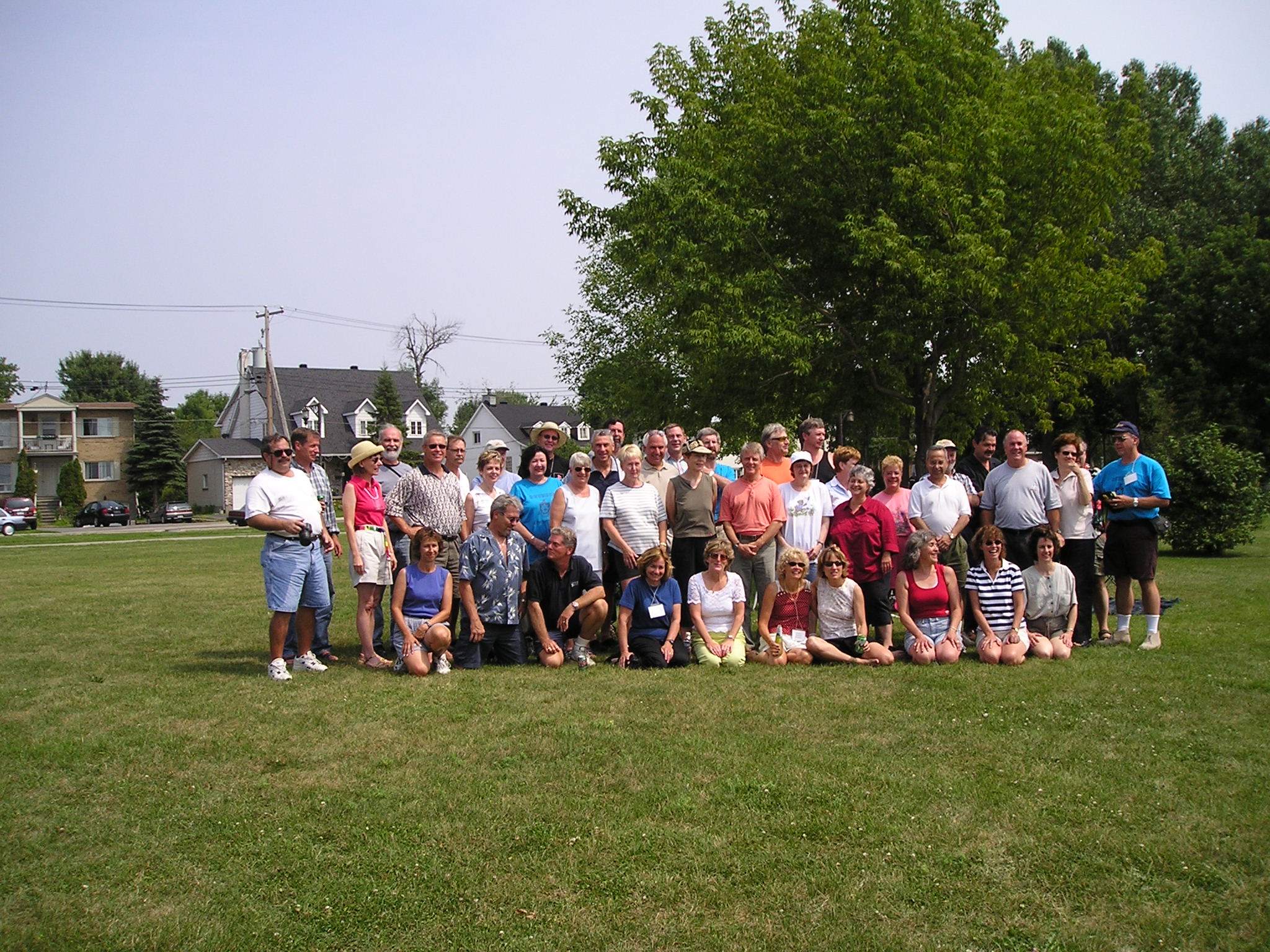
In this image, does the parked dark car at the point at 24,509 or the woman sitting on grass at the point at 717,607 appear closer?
the woman sitting on grass at the point at 717,607

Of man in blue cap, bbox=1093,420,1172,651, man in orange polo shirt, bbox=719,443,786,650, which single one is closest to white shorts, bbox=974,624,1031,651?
man in blue cap, bbox=1093,420,1172,651

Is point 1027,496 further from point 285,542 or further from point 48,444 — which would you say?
point 48,444

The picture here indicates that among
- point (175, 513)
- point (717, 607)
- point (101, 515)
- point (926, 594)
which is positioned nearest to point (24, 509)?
point (101, 515)

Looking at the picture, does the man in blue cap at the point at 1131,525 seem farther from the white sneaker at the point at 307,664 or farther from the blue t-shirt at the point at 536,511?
the white sneaker at the point at 307,664

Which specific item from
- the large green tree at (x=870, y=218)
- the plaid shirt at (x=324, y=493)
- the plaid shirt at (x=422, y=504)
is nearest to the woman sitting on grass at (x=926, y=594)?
the plaid shirt at (x=422, y=504)

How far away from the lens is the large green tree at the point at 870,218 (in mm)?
17250

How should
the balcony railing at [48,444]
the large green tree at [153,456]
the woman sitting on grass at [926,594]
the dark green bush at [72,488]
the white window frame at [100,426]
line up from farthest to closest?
1. the white window frame at [100,426]
2. the balcony railing at [48,444]
3. the large green tree at [153,456]
4. the dark green bush at [72,488]
5. the woman sitting on grass at [926,594]

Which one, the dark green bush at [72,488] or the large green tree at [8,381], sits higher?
the large green tree at [8,381]

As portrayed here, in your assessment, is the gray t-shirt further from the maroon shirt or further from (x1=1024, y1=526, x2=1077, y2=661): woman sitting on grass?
the maroon shirt

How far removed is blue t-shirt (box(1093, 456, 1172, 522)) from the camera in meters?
8.39

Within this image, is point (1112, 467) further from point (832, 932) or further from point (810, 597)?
point (832, 932)

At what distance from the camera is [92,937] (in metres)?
3.50

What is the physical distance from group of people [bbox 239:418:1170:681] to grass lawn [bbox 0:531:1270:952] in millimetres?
476

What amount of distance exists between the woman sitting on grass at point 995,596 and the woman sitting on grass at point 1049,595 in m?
0.16
